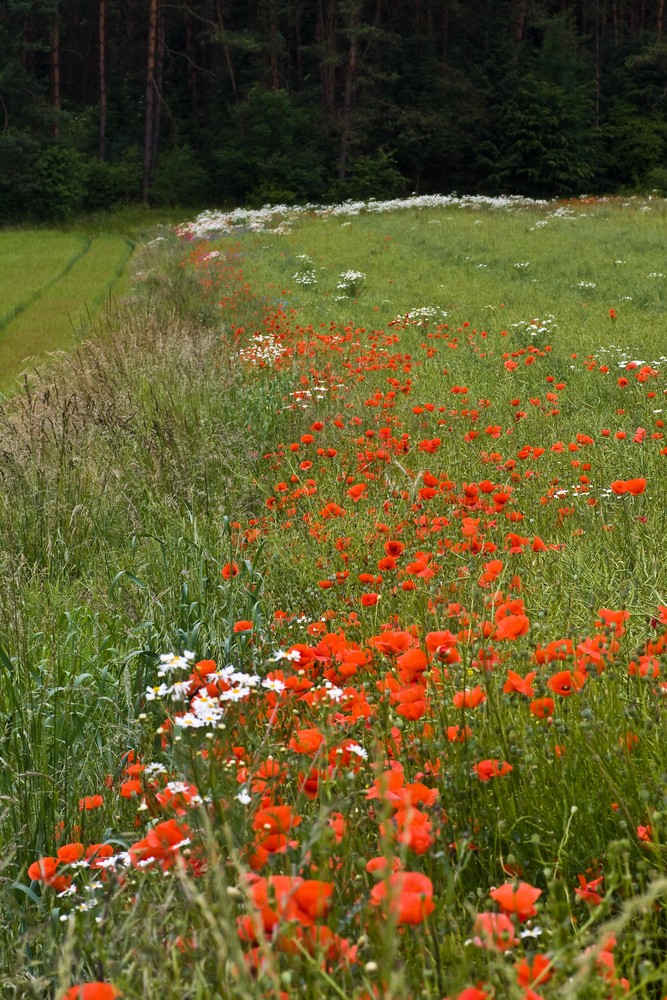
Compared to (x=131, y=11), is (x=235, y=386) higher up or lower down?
lower down

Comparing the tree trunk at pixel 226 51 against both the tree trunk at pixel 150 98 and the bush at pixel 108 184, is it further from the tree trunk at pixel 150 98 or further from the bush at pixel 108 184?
the bush at pixel 108 184

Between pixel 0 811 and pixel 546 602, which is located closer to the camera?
pixel 0 811

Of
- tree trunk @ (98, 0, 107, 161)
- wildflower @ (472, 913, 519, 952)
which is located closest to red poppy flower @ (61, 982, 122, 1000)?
wildflower @ (472, 913, 519, 952)

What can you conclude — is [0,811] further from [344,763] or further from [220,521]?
[220,521]

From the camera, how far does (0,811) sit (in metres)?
2.31

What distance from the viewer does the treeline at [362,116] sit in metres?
37.0

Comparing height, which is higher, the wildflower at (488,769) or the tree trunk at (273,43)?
the tree trunk at (273,43)

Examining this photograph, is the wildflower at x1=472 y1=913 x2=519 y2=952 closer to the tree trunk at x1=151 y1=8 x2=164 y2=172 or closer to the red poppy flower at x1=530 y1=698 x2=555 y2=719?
the red poppy flower at x1=530 y1=698 x2=555 y2=719

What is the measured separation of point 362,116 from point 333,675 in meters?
39.6

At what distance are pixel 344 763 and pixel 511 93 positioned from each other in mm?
42978

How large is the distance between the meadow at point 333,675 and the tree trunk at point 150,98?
31.9m

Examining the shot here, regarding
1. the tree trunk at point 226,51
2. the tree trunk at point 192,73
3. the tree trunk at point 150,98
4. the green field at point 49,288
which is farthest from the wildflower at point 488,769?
the tree trunk at point 192,73

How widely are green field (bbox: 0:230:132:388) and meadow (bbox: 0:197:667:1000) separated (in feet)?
11.4

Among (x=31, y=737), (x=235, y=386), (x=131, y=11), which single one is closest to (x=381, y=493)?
(x=31, y=737)
